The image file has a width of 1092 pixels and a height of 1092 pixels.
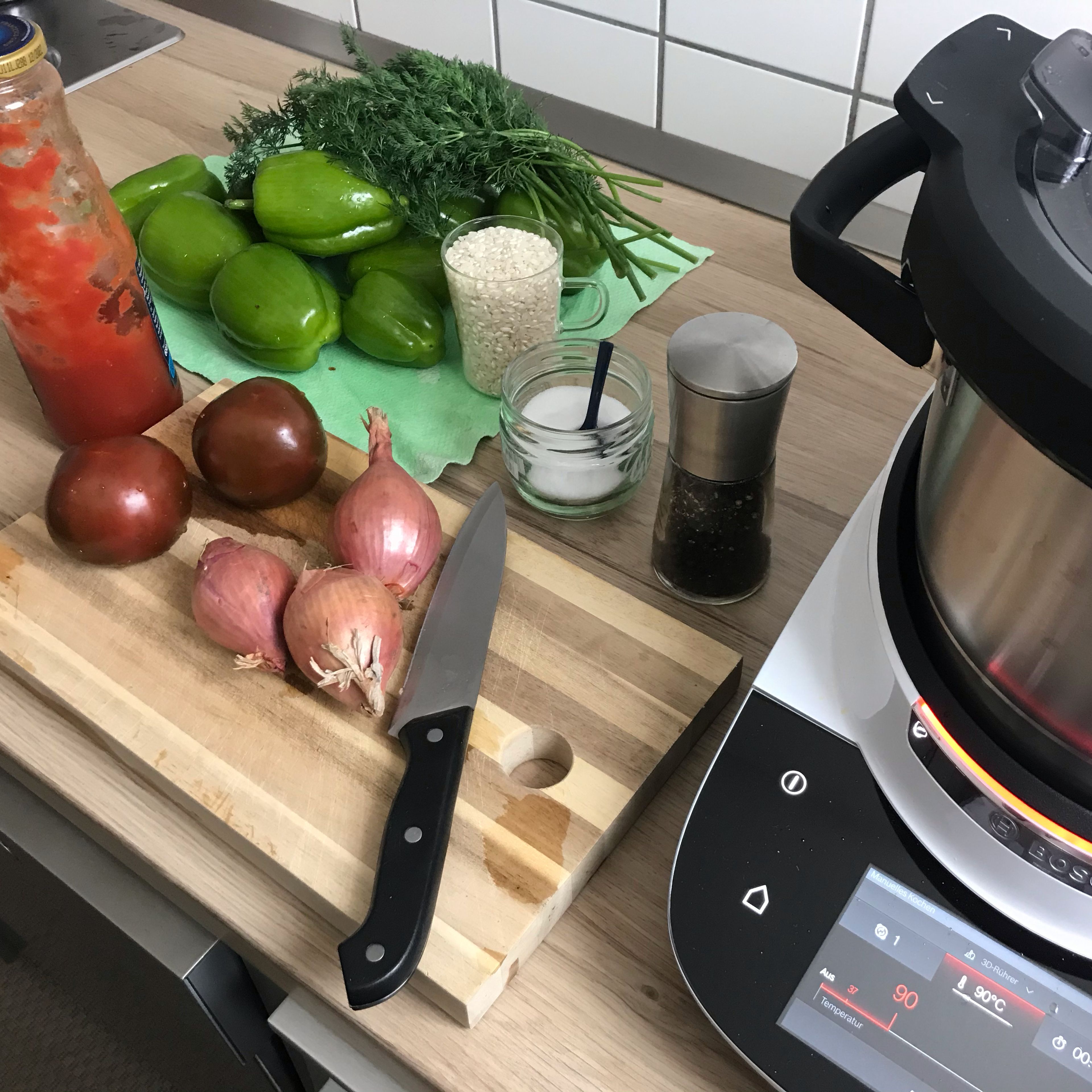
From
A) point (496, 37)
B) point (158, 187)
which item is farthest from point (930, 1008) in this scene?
point (496, 37)

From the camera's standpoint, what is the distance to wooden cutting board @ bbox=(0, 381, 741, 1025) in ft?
1.61

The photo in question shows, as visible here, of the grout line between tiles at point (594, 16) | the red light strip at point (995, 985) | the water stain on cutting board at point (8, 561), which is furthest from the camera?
the grout line between tiles at point (594, 16)

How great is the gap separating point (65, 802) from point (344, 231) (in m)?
0.46

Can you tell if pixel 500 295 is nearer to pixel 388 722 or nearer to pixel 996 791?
pixel 388 722

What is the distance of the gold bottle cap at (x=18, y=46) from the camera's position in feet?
1.73

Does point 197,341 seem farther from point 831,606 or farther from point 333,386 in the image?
point 831,606

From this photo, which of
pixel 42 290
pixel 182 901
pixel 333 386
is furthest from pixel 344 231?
pixel 182 901

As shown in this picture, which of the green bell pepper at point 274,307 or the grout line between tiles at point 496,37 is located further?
the grout line between tiles at point 496,37

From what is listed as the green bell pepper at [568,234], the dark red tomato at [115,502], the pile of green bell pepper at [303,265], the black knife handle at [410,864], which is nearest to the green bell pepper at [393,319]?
the pile of green bell pepper at [303,265]

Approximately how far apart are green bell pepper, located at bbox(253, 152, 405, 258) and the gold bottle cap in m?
0.25

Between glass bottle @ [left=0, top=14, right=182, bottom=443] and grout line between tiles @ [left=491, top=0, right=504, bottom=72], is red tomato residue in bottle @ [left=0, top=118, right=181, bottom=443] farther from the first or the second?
grout line between tiles @ [left=491, top=0, right=504, bottom=72]

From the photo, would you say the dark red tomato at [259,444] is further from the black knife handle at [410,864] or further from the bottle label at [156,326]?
the black knife handle at [410,864]

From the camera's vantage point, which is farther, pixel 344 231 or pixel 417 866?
pixel 344 231

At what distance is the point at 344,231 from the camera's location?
2.65ft
